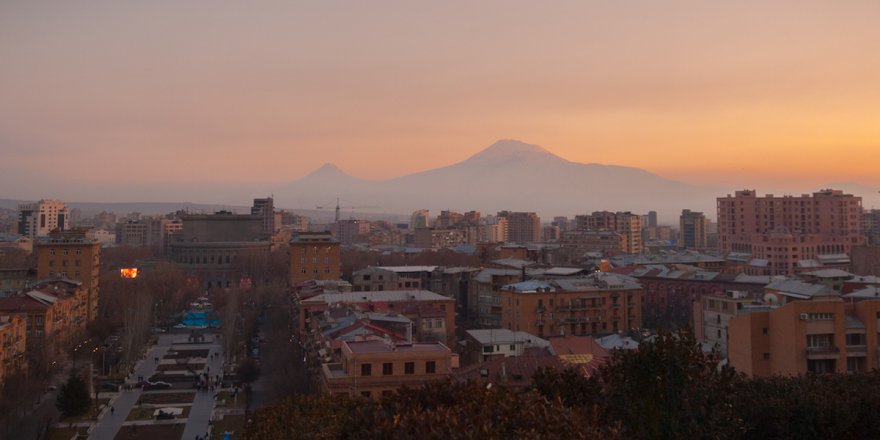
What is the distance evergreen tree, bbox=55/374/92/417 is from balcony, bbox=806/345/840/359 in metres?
19.7

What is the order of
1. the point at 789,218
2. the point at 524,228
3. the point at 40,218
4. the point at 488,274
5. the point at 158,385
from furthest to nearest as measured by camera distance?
the point at 524,228
the point at 40,218
the point at 789,218
the point at 488,274
the point at 158,385

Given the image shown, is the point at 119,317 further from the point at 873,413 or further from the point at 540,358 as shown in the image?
the point at 873,413

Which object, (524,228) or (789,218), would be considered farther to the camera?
(524,228)

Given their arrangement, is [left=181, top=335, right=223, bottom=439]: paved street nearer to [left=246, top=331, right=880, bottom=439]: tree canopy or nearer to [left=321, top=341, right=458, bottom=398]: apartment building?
[left=321, top=341, right=458, bottom=398]: apartment building

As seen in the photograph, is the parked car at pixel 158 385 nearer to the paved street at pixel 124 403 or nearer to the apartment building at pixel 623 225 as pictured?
the paved street at pixel 124 403

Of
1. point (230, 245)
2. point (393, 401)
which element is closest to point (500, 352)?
point (393, 401)

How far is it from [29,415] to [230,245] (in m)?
50.4

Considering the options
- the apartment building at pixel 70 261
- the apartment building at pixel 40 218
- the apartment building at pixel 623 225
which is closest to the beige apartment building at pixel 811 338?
the apartment building at pixel 70 261

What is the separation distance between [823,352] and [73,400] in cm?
2012

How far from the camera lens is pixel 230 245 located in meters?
73.6

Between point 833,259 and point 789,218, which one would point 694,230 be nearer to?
point 789,218

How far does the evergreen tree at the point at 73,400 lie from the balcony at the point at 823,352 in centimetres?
1968

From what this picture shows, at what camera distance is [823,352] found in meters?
18.5

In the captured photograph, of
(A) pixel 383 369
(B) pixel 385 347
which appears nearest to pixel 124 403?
(B) pixel 385 347
